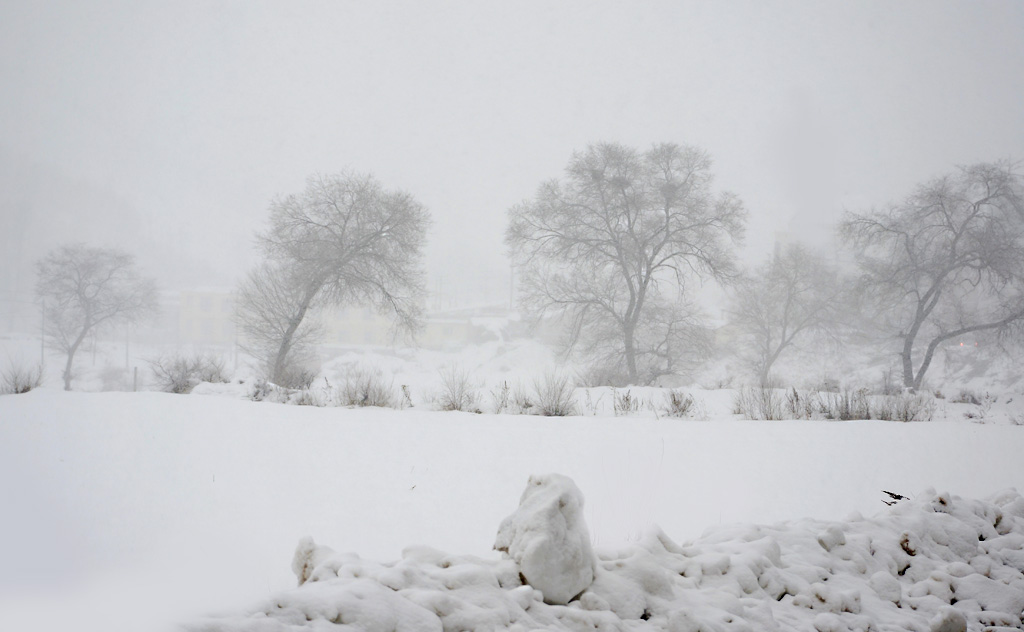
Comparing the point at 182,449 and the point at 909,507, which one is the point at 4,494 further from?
the point at 909,507

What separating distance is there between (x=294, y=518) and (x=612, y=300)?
648 inches

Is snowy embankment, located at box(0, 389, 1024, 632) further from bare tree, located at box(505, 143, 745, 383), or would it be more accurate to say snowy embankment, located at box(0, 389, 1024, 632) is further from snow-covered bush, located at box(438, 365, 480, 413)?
bare tree, located at box(505, 143, 745, 383)

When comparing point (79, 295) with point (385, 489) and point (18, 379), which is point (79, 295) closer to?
point (18, 379)

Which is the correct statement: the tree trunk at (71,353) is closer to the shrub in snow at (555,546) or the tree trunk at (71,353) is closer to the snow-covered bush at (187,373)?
the snow-covered bush at (187,373)

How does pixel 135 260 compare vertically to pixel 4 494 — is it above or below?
above

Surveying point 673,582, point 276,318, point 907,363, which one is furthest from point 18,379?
point 907,363

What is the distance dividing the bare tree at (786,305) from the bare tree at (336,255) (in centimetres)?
1533

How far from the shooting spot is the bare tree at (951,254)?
56.5ft

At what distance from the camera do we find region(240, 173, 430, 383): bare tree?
18.0 m

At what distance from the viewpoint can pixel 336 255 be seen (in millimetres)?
18016

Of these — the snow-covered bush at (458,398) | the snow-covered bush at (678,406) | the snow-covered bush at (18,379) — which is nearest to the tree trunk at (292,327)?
the snow-covered bush at (18,379)

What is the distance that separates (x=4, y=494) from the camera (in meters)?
4.79

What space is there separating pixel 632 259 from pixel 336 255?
10.9 m

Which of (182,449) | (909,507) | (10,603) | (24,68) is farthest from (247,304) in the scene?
(24,68)
